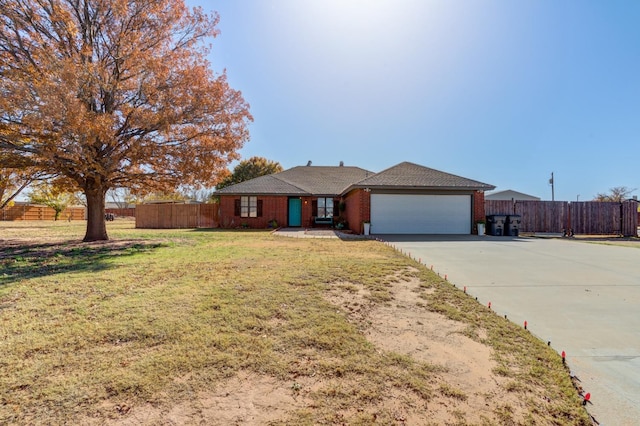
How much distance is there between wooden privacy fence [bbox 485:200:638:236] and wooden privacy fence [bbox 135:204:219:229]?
1793 centimetres

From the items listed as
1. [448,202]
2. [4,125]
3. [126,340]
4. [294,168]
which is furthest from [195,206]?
[126,340]

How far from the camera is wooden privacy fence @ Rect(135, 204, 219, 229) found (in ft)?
72.0

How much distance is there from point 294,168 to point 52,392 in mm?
23964

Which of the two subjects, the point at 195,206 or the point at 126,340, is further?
the point at 195,206

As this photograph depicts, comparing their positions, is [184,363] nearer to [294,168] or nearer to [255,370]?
[255,370]

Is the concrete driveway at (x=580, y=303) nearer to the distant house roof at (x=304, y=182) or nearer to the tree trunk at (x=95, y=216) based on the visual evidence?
the tree trunk at (x=95, y=216)

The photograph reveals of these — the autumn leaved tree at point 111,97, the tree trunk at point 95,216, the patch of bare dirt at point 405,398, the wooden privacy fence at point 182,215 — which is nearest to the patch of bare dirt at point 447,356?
the patch of bare dirt at point 405,398

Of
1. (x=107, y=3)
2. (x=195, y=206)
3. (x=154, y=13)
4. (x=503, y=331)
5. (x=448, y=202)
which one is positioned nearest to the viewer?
(x=503, y=331)

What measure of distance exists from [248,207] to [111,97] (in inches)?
456

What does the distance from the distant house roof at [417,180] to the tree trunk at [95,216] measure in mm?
10912

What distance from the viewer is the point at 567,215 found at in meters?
17.4

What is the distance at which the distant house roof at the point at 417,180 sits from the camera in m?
15.0

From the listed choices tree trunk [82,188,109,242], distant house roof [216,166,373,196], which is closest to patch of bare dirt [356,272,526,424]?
tree trunk [82,188,109,242]

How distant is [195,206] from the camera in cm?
2173
